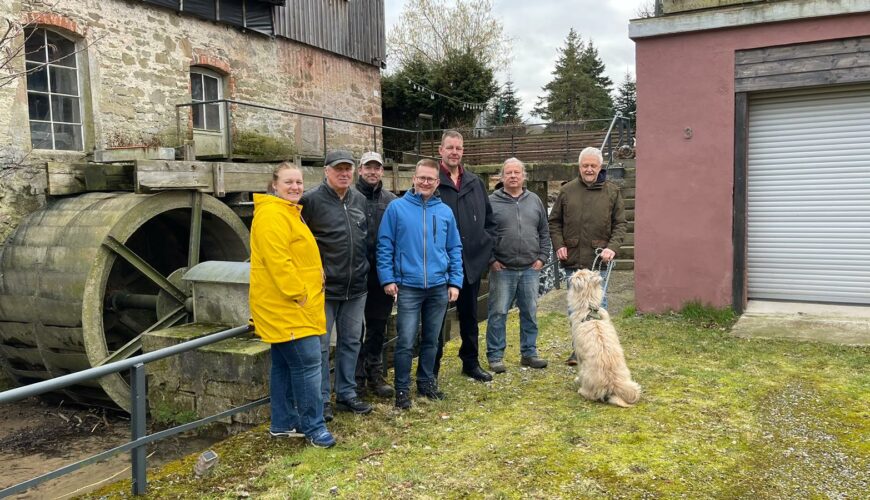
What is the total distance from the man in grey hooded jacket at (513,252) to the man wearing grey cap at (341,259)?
1419mm

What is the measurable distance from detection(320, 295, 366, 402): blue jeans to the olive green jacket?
6.93 ft

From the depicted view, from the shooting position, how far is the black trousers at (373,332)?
4.85 meters

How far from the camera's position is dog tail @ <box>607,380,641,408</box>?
4.71m

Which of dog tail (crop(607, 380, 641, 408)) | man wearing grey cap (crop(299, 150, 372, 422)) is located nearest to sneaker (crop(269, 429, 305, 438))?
man wearing grey cap (crop(299, 150, 372, 422))

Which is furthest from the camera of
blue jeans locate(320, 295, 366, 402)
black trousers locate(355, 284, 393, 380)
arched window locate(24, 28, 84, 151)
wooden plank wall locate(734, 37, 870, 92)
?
arched window locate(24, 28, 84, 151)

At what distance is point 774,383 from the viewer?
5.25 meters

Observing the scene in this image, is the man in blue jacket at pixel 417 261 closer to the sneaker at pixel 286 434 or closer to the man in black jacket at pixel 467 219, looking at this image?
the man in black jacket at pixel 467 219

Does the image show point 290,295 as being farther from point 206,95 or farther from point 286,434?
point 206,95

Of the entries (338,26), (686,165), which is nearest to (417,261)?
(686,165)

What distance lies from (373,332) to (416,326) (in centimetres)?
40

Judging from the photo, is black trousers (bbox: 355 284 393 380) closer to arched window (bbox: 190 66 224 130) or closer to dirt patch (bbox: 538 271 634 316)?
dirt patch (bbox: 538 271 634 316)

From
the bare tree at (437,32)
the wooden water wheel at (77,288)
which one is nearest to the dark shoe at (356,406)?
the wooden water wheel at (77,288)

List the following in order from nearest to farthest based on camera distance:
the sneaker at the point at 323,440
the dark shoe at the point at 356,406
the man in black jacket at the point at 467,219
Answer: the sneaker at the point at 323,440 → the dark shoe at the point at 356,406 → the man in black jacket at the point at 467,219

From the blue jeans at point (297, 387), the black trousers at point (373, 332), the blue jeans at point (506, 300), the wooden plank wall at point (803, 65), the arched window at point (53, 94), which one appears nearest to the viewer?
the blue jeans at point (297, 387)
